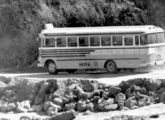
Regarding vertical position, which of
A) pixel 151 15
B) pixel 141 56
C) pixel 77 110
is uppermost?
pixel 151 15

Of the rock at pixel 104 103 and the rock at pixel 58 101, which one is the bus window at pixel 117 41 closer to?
the rock at pixel 58 101

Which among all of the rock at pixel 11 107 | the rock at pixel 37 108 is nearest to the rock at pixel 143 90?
the rock at pixel 37 108

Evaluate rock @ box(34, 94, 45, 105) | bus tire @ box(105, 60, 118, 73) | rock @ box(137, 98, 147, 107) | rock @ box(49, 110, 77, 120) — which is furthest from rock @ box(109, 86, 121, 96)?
rock @ box(34, 94, 45, 105)

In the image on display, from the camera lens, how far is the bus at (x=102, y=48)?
39.1 meters

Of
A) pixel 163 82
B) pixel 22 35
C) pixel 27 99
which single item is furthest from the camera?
pixel 22 35

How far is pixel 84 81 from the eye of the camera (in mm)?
37188

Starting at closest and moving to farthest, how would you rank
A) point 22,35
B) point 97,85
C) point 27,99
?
1. point 97,85
2. point 27,99
3. point 22,35

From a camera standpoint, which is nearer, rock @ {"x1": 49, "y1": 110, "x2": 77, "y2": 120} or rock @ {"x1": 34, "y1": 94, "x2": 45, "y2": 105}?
rock @ {"x1": 49, "y1": 110, "x2": 77, "y2": 120}

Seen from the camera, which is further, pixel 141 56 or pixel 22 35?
pixel 22 35

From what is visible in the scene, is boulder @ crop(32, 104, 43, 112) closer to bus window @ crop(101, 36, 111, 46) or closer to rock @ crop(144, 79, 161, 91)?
bus window @ crop(101, 36, 111, 46)

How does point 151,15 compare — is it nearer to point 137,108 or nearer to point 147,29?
point 147,29

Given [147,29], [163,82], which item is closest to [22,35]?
[147,29]

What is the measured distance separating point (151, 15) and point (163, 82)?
1554 cm

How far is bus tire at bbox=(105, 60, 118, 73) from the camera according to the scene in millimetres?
39594
